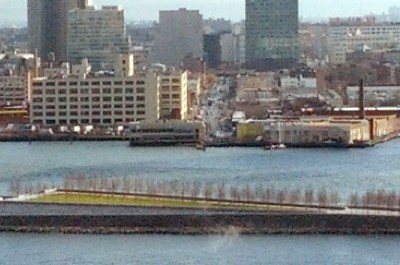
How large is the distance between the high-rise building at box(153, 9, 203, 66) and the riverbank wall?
16.6 meters

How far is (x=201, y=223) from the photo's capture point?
25.8 feet

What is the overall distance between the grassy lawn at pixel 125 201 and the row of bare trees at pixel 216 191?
6.7 inches

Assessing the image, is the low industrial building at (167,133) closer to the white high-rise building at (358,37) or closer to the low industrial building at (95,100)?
the low industrial building at (95,100)

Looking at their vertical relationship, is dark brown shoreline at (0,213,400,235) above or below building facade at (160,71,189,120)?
below

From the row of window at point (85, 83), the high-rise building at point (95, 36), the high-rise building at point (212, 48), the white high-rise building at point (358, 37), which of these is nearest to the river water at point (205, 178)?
the row of window at point (85, 83)

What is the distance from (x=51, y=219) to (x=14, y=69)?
11.3 metres

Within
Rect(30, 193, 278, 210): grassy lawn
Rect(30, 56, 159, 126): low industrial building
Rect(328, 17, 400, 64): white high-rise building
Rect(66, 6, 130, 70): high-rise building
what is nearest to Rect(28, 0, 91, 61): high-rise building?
Rect(66, 6, 130, 70): high-rise building

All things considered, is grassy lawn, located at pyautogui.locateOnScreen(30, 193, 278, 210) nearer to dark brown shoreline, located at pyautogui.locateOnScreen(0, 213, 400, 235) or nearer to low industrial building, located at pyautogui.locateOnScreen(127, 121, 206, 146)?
dark brown shoreline, located at pyautogui.locateOnScreen(0, 213, 400, 235)

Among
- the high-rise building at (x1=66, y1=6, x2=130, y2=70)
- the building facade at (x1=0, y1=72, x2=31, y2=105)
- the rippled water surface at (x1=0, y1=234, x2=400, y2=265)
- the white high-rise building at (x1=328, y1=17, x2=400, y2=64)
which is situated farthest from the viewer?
the white high-rise building at (x1=328, y1=17, x2=400, y2=64)

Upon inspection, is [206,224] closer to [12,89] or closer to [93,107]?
[93,107]

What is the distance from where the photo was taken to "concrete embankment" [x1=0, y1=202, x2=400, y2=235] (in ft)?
25.3

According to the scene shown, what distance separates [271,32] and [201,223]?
57.6ft

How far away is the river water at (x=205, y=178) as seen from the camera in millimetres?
7027

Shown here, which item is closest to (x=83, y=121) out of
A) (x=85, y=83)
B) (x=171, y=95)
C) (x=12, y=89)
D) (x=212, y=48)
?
(x=85, y=83)
